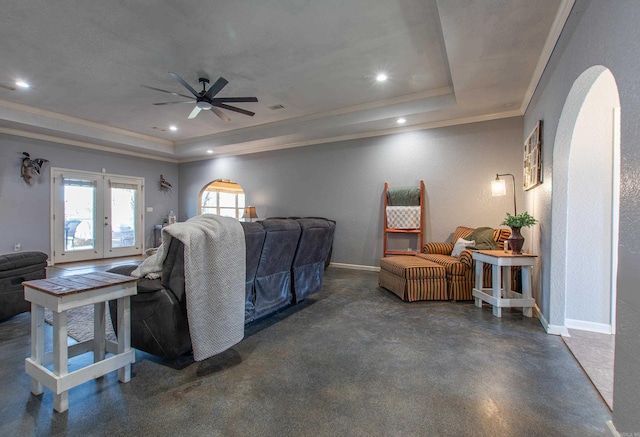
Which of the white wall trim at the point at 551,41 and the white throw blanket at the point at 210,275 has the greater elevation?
the white wall trim at the point at 551,41

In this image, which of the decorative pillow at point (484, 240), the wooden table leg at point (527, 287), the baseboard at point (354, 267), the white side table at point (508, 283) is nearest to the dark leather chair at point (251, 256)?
the white side table at point (508, 283)

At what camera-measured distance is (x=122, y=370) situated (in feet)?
6.25

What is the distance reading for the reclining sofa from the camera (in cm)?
200

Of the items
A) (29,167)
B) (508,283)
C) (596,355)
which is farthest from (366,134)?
(29,167)

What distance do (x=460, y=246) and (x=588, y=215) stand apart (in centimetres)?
159

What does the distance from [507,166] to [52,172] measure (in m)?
8.73

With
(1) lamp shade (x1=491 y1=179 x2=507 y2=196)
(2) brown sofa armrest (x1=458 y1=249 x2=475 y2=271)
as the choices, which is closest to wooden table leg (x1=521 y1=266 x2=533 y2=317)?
(2) brown sofa armrest (x1=458 y1=249 x2=475 y2=271)

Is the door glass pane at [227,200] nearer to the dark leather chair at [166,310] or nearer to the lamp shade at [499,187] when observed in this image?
the lamp shade at [499,187]

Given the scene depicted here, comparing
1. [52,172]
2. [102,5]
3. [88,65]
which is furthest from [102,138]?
[102,5]

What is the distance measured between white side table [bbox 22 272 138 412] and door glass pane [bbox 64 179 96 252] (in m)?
6.04

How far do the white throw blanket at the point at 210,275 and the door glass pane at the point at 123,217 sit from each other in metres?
6.43

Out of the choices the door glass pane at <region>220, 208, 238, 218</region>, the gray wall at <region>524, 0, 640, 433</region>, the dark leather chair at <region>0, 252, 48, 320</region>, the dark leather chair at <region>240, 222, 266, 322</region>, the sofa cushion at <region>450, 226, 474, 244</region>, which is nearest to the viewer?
the gray wall at <region>524, 0, 640, 433</region>

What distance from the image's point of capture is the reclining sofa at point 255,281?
200 centimetres

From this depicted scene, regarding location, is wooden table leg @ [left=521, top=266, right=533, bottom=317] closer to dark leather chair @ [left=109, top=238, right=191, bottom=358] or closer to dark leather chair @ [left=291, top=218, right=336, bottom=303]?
→ dark leather chair @ [left=291, top=218, right=336, bottom=303]
